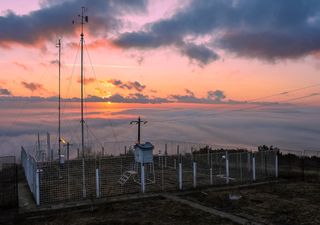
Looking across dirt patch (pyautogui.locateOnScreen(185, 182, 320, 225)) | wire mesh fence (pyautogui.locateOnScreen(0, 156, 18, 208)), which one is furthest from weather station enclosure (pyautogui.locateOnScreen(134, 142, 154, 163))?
wire mesh fence (pyautogui.locateOnScreen(0, 156, 18, 208))

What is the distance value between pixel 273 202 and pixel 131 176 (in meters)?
9.78

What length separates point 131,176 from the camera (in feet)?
87.4

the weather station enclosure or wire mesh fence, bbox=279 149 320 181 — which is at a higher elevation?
the weather station enclosure

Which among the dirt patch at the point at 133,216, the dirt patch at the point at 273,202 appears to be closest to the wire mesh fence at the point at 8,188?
the dirt patch at the point at 133,216

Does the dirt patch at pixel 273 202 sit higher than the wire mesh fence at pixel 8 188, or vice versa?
the wire mesh fence at pixel 8 188

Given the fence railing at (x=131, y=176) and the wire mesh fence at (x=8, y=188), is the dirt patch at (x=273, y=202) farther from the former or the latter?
the wire mesh fence at (x=8, y=188)

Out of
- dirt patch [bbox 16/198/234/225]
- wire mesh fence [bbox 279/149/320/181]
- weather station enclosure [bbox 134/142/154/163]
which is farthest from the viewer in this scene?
wire mesh fence [bbox 279/149/320/181]

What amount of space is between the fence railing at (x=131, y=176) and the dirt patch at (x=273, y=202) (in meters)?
2.39

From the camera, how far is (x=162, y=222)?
1631 centimetres

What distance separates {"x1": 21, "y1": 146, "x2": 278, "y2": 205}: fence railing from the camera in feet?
70.7

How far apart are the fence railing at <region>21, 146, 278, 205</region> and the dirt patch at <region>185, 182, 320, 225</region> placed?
2.39 metres

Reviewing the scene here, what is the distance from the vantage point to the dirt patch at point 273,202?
55.4 ft

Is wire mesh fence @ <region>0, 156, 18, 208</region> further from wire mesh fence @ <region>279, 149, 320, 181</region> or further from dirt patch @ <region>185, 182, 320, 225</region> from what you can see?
wire mesh fence @ <region>279, 149, 320, 181</region>

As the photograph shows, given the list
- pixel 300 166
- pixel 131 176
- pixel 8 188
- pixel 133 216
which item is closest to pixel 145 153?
pixel 131 176
